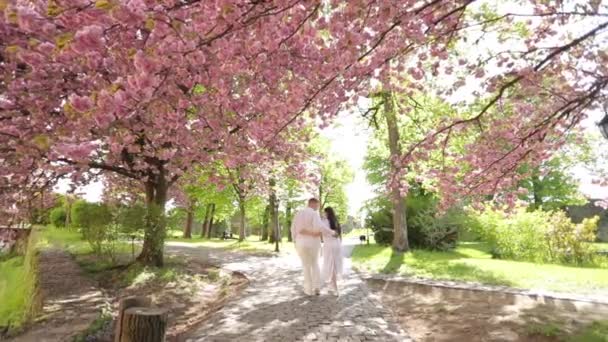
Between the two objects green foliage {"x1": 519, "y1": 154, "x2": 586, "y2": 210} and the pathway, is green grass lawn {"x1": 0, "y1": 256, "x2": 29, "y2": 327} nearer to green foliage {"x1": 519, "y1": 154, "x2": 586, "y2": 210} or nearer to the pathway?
the pathway

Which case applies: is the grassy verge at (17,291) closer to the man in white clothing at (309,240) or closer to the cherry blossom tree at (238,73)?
the cherry blossom tree at (238,73)

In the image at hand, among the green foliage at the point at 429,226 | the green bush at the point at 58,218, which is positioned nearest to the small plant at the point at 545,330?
the green foliage at the point at 429,226

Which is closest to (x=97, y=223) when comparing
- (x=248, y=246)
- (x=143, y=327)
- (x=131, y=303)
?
(x=131, y=303)

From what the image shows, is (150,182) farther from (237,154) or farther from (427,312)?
(427,312)

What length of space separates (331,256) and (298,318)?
2.77 m

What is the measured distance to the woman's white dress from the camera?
30.4 feet

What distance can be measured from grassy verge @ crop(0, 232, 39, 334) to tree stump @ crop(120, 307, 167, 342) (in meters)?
6.67

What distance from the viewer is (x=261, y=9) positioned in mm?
4113

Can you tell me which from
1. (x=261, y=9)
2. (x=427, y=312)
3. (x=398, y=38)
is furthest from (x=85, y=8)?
(x=427, y=312)

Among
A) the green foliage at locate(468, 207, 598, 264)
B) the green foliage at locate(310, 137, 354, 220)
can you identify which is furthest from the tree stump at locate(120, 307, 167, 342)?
the green foliage at locate(310, 137, 354, 220)

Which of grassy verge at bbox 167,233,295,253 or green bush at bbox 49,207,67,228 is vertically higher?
green bush at bbox 49,207,67,228

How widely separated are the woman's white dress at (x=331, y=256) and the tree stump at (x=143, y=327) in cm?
617

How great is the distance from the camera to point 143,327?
324 cm

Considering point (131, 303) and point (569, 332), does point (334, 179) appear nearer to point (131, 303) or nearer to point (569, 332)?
point (569, 332)
